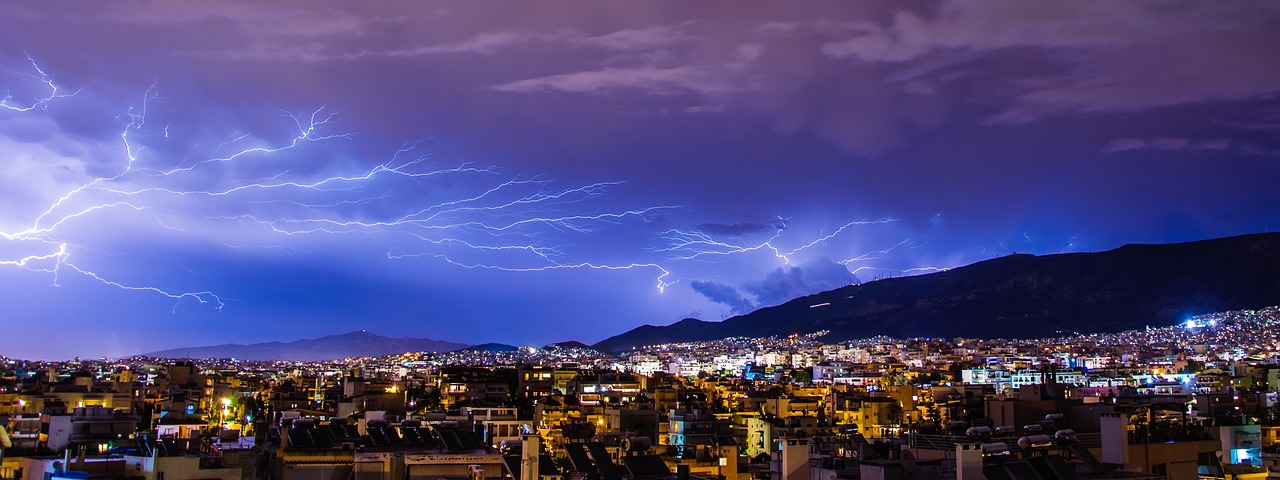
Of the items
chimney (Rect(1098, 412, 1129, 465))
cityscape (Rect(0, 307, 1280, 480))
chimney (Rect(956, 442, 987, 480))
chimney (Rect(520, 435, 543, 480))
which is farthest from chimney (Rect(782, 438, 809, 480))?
chimney (Rect(956, 442, 987, 480))

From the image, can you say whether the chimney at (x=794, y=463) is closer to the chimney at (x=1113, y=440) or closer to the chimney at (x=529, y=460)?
the chimney at (x=529, y=460)

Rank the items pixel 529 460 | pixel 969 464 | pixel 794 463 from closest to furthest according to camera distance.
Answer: pixel 969 464 < pixel 529 460 < pixel 794 463

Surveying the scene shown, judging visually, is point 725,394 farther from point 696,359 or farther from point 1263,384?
point 696,359

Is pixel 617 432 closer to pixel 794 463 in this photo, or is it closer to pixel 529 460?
pixel 794 463

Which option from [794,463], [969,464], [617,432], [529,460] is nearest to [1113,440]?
[794,463]

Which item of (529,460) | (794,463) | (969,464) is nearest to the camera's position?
(969,464)

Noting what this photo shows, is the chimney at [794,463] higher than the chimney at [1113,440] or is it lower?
lower

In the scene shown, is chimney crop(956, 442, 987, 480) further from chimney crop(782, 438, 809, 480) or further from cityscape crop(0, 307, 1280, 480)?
chimney crop(782, 438, 809, 480)

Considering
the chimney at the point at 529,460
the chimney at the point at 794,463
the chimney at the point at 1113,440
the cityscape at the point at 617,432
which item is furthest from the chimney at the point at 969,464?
the chimney at the point at 529,460

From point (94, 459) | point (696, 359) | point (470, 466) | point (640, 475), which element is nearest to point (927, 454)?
point (640, 475)

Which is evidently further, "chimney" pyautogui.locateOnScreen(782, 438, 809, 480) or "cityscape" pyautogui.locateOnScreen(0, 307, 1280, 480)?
"chimney" pyautogui.locateOnScreen(782, 438, 809, 480)

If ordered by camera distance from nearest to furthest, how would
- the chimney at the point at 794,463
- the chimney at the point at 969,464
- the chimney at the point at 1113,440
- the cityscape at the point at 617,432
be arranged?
1. the chimney at the point at 969,464
2. the cityscape at the point at 617,432
3. the chimney at the point at 1113,440
4. the chimney at the point at 794,463
